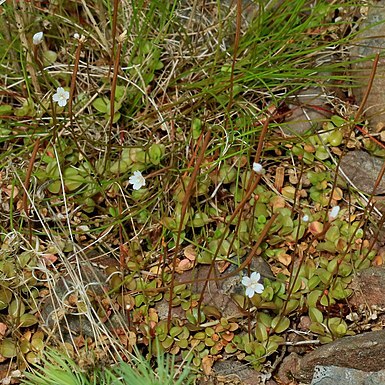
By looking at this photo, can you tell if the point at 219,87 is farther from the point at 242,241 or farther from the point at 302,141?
the point at 242,241

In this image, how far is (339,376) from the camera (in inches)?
85.4

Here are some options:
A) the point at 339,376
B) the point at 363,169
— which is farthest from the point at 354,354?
the point at 363,169

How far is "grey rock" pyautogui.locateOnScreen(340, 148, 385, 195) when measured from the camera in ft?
9.03

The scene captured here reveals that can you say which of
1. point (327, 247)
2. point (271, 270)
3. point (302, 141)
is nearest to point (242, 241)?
point (271, 270)

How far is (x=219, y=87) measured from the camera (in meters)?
2.70

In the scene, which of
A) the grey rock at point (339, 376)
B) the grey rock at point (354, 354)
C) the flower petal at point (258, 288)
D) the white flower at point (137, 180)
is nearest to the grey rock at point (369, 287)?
the grey rock at point (354, 354)

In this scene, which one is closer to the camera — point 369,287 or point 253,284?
point 253,284

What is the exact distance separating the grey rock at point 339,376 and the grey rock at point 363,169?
84 cm

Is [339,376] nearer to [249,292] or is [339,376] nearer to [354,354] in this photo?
[354,354]

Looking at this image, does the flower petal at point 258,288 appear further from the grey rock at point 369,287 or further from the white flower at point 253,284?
the grey rock at point 369,287

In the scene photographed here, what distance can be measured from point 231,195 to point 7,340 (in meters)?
1.00

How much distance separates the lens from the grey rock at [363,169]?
9.03 ft

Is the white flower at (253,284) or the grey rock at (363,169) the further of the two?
the grey rock at (363,169)

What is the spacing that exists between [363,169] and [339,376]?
0.95 m
